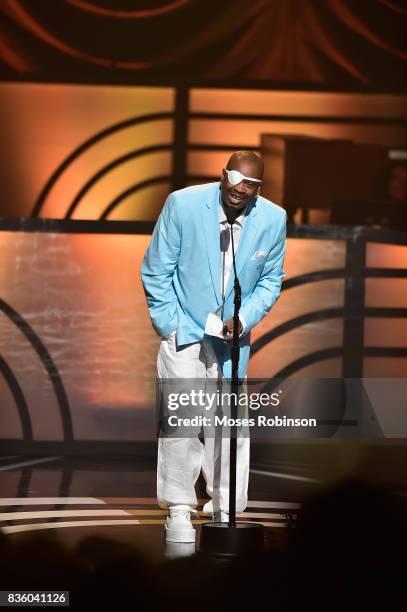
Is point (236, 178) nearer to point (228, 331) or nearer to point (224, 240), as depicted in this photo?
point (224, 240)

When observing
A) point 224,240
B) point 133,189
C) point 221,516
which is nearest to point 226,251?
point 224,240

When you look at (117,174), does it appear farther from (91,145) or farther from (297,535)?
(297,535)

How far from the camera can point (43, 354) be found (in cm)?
714

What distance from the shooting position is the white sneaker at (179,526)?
452 cm

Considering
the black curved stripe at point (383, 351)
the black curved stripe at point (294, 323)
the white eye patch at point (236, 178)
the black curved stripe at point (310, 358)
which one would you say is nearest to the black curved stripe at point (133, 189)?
the black curved stripe at point (294, 323)

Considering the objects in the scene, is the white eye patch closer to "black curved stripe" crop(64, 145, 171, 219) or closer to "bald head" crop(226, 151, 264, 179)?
"bald head" crop(226, 151, 264, 179)

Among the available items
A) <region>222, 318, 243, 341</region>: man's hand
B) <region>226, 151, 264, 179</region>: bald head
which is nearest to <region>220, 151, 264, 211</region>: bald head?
<region>226, 151, 264, 179</region>: bald head

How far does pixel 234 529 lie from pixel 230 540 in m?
0.05

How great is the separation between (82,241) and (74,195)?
1.38m

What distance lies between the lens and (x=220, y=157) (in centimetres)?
855

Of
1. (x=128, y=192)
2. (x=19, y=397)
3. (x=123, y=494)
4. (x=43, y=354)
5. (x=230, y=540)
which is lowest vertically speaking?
(x=123, y=494)

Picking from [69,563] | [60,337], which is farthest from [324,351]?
[69,563]

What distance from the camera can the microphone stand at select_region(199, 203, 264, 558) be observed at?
4.25 meters

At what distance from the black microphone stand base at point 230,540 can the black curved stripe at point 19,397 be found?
2.99 m
